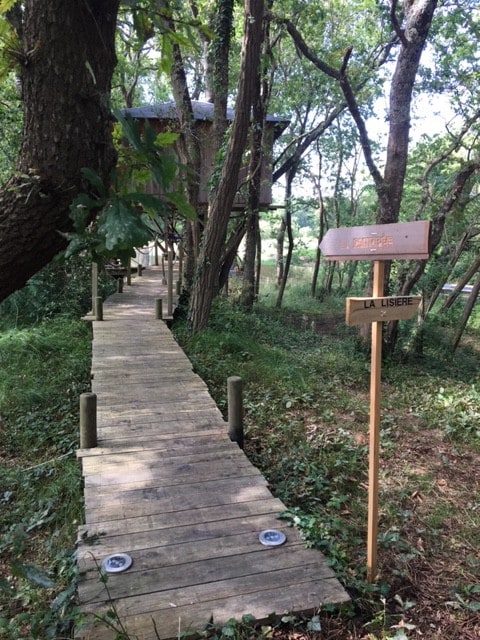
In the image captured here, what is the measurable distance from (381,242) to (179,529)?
238cm

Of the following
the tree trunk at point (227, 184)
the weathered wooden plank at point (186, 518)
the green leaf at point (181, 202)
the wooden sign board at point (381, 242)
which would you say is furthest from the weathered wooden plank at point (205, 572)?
the tree trunk at point (227, 184)

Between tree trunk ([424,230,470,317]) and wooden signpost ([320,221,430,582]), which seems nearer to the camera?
wooden signpost ([320,221,430,582])

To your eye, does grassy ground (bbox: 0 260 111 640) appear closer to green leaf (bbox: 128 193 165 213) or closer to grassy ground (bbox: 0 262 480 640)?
grassy ground (bbox: 0 262 480 640)

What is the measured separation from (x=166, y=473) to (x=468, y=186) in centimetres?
927

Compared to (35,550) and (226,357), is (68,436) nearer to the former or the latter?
(35,550)

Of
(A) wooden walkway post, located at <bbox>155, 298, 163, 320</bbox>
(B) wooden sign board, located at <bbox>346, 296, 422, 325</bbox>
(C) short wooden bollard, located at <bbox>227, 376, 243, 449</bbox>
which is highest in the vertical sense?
(B) wooden sign board, located at <bbox>346, 296, 422, 325</bbox>

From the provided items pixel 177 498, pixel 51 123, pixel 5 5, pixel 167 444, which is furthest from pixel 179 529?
pixel 5 5

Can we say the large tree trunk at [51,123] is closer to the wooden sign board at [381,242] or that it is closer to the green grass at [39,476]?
the green grass at [39,476]

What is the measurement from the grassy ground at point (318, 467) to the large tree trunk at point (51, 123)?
3.82ft

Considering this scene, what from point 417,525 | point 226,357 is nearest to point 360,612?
point 417,525

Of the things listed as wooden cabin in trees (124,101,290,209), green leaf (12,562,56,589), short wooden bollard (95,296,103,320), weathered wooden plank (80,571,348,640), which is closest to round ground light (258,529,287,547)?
weathered wooden plank (80,571,348,640)

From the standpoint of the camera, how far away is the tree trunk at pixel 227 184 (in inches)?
325

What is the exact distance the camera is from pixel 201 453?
450cm

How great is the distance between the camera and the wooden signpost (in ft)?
9.32
